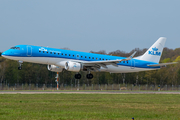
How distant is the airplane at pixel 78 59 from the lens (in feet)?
134

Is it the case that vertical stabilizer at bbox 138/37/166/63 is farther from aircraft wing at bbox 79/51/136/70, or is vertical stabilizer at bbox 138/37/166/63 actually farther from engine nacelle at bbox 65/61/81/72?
engine nacelle at bbox 65/61/81/72

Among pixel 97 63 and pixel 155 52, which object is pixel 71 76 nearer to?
pixel 155 52

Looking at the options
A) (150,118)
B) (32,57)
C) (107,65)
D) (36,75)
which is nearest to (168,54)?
(36,75)

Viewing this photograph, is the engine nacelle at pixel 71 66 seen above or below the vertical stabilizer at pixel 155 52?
below

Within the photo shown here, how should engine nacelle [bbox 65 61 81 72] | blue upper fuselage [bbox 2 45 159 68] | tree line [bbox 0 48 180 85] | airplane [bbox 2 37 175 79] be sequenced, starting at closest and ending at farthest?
blue upper fuselage [bbox 2 45 159 68] → airplane [bbox 2 37 175 79] → engine nacelle [bbox 65 61 81 72] → tree line [bbox 0 48 180 85]

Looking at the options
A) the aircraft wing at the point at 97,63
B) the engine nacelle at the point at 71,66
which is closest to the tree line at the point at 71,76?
the aircraft wing at the point at 97,63

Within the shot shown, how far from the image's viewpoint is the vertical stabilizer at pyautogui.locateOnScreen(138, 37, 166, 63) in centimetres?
5272

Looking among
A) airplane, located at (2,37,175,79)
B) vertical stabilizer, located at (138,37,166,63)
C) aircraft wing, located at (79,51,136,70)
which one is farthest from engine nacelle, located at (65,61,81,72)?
vertical stabilizer, located at (138,37,166,63)

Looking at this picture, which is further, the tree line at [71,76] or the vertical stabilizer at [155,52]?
the tree line at [71,76]

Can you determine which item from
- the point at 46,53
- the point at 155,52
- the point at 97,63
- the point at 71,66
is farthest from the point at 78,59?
the point at 155,52

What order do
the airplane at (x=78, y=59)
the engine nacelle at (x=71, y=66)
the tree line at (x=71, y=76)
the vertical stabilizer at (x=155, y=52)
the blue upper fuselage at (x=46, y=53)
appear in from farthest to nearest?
the tree line at (x=71, y=76) < the vertical stabilizer at (x=155, y=52) < the engine nacelle at (x=71, y=66) < the airplane at (x=78, y=59) < the blue upper fuselage at (x=46, y=53)

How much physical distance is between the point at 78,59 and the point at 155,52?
16.4 metres

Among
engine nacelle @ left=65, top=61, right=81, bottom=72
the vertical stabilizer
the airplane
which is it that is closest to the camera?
the airplane

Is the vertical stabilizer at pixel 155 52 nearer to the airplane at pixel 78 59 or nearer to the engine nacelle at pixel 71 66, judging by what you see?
the airplane at pixel 78 59
